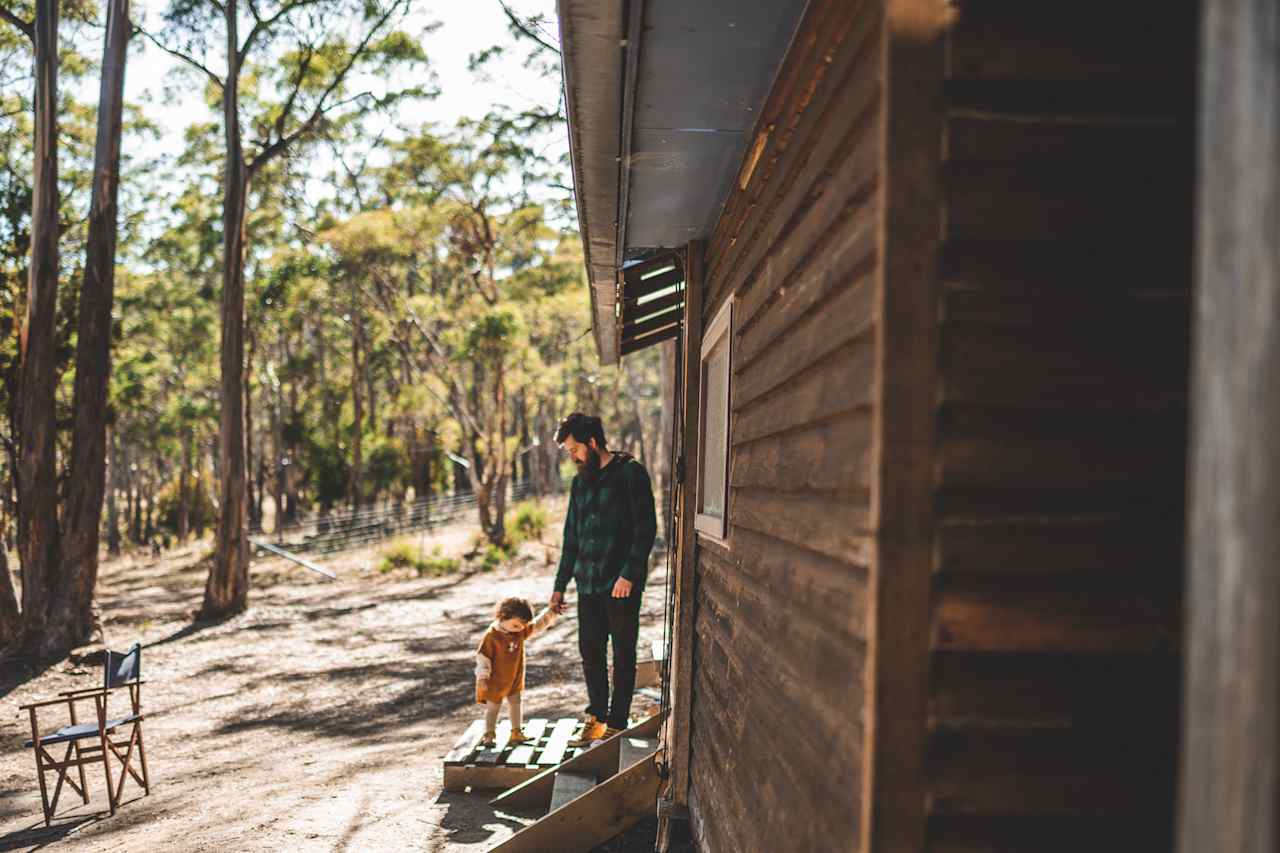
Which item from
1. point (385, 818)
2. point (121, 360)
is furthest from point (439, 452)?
point (385, 818)

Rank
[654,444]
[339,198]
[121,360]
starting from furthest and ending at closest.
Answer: [654,444]
[121,360]
[339,198]

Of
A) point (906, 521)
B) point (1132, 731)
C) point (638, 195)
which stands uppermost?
point (638, 195)

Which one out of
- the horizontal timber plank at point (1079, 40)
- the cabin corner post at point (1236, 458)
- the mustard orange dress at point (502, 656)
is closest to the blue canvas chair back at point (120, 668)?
the mustard orange dress at point (502, 656)

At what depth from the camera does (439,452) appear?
1598 inches

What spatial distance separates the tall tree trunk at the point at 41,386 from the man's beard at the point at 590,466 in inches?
396

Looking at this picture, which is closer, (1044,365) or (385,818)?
(1044,365)

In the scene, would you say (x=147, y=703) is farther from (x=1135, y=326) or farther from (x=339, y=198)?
(x=339, y=198)

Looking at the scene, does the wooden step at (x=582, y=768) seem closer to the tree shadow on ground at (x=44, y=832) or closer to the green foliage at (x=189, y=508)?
the tree shadow on ground at (x=44, y=832)

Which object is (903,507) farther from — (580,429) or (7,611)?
(7,611)

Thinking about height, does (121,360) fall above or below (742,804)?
above

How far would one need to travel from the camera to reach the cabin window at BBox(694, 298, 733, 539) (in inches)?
181

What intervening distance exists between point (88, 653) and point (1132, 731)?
13.7 metres

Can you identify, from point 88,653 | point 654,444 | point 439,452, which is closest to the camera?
point 88,653

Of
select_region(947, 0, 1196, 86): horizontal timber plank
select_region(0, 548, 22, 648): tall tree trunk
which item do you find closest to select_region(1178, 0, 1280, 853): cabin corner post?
select_region(947, 0, 1196, 86): horizontal timber plank
